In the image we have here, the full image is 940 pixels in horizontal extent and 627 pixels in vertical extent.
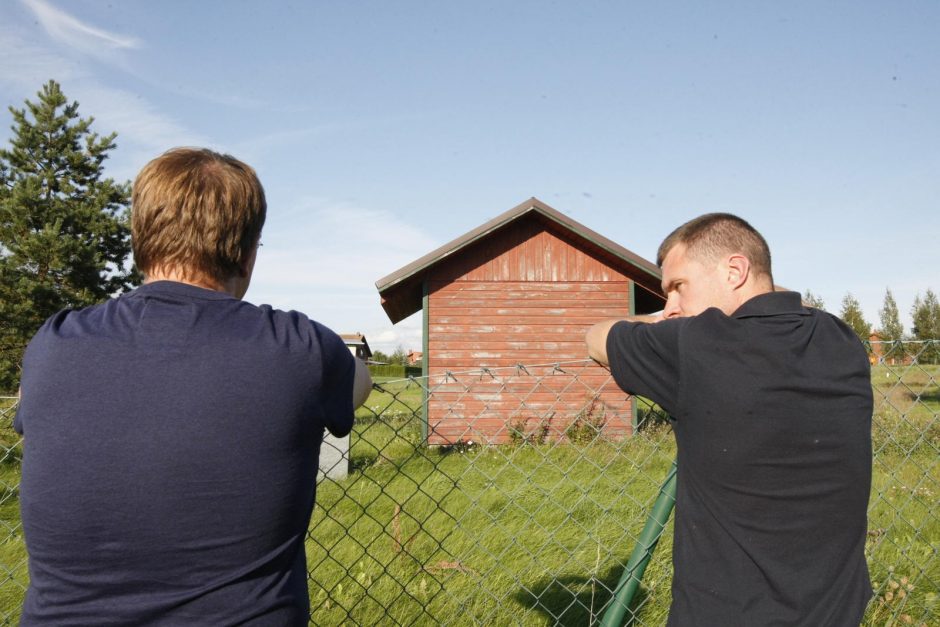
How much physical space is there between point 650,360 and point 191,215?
108 centimetres

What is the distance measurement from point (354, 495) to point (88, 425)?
5.73 m

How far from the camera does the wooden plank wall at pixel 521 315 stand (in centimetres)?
1169

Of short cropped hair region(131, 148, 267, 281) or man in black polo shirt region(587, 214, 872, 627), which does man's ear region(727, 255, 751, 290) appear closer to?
man in black polo shirt region(587, 214, 872, 627)

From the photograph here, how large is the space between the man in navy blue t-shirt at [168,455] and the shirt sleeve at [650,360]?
78 cm

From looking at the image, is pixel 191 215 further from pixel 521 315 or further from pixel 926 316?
pixel 926 316

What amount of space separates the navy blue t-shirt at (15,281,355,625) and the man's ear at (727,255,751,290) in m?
1.13

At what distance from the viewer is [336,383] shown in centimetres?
127

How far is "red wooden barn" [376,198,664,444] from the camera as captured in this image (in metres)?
11.6

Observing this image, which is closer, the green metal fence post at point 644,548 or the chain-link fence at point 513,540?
the green metal fence post at point 644,548

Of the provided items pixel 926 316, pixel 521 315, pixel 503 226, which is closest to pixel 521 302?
pixel 521 315

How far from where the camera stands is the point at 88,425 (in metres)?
1.12

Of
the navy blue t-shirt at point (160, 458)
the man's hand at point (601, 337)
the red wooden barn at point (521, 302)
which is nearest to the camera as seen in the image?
the navy blue t-shirt at point (160, 458)

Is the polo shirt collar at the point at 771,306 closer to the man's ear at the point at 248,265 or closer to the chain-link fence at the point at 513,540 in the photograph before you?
the chain-link fence at the point at 513,540

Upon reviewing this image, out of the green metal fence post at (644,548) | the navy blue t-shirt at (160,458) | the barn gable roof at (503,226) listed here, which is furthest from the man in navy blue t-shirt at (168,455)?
the barn gable roof at (503,226)
